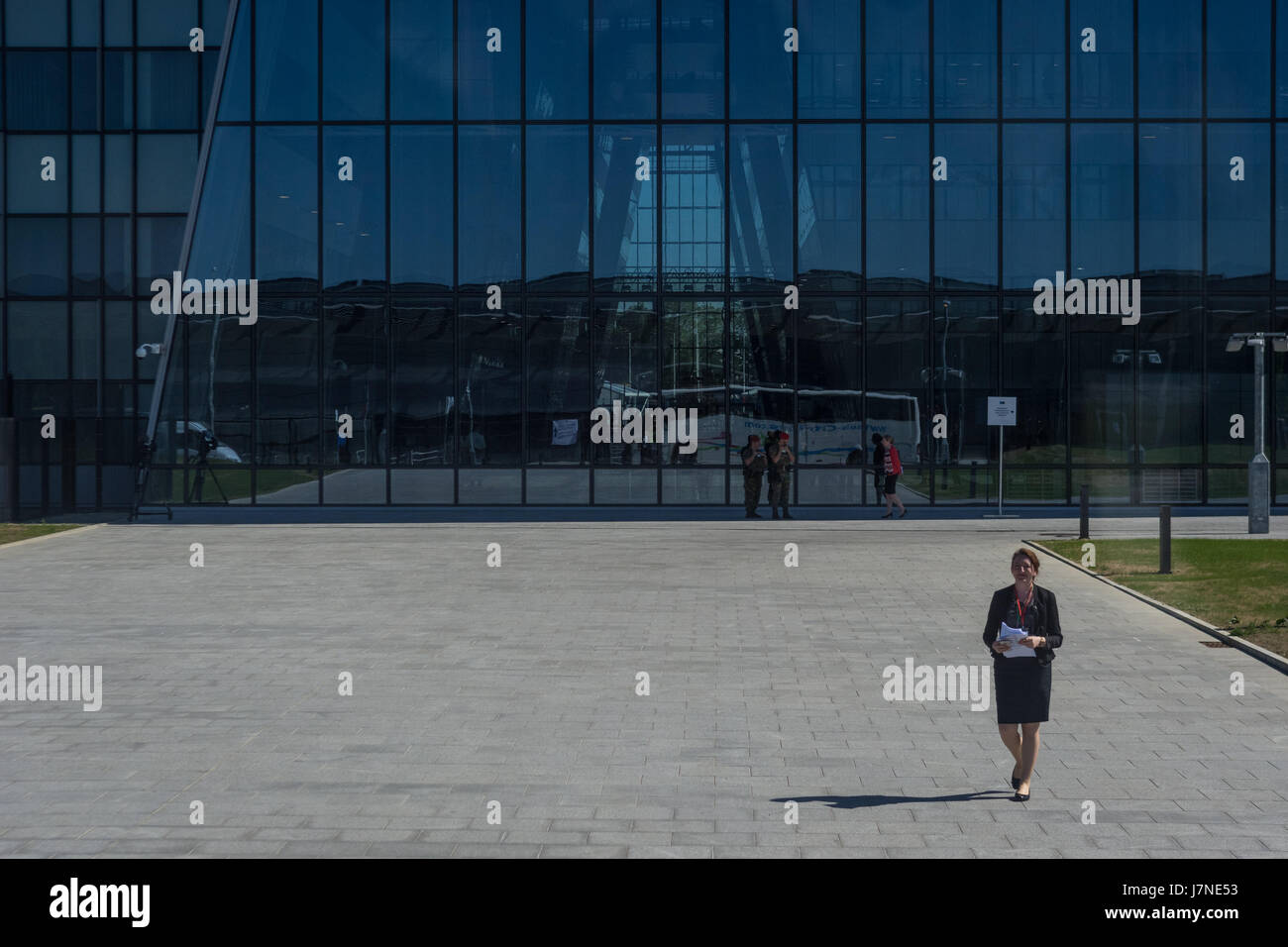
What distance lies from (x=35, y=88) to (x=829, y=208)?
806 inches

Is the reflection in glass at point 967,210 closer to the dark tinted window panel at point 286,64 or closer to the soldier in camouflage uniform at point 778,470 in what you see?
the soldier in camouflage uniform at point 778,470

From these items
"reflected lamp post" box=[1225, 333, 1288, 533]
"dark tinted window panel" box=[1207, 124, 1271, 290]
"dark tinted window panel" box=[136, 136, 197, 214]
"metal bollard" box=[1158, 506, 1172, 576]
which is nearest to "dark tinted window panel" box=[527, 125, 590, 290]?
"dark tinted window panel" box=[136, 136, 197, 214]

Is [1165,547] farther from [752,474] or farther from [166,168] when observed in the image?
[166,168]

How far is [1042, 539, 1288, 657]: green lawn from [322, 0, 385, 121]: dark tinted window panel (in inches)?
757

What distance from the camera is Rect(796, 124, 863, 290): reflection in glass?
113 feet

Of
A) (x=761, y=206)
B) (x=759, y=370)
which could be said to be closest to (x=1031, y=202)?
(x=761, y=206)

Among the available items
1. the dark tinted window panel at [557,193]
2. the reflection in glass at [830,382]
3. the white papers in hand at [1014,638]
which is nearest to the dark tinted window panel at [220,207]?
the dark tinted window panel at [557,193]

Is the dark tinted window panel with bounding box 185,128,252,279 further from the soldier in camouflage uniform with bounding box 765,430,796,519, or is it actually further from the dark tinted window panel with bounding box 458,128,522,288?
the soldier in camouflage uniform with bounding box 765,430,796,519

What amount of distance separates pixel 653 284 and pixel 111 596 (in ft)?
64.0

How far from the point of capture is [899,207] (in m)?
34.6

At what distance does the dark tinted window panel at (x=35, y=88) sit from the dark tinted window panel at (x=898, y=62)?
2036cm

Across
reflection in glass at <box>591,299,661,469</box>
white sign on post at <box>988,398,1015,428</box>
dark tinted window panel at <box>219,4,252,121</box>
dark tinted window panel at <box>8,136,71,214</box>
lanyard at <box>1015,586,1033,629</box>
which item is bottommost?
lanyard at <box>1015,586,1033,629</box>

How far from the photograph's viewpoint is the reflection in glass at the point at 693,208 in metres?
34.6
